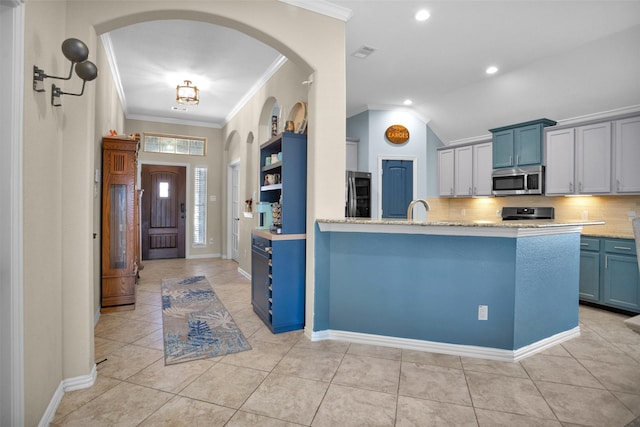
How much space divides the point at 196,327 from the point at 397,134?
179 inches

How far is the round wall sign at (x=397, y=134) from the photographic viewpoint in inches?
238

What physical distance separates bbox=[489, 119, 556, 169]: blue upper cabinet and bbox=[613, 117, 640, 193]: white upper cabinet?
0.85m

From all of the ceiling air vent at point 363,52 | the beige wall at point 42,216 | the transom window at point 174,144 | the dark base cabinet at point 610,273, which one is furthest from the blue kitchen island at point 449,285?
the transom window at point 174,144

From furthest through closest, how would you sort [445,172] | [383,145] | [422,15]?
1. [445,172]
2. [383,145]
3. [422,15]

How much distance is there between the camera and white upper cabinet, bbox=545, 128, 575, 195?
175 inches

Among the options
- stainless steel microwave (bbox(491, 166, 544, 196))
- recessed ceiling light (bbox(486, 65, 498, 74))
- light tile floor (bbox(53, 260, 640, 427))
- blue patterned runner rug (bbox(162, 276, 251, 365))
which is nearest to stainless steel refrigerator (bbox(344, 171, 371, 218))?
stainless steel microwave (bbox(491, 166, 544, 196))

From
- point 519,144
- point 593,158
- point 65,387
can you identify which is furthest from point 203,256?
point 593,158

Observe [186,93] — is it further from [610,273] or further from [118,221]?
[610,273]

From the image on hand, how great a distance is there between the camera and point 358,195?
18.8ft

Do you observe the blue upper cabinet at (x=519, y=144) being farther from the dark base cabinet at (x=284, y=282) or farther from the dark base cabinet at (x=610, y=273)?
the dark base cabinet at (x=284, y=282)

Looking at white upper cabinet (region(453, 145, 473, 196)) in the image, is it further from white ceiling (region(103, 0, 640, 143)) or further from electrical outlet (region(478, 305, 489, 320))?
electrical outlet (region(478, 305, 489, 320))

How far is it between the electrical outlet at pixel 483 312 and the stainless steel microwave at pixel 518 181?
2.95 meters

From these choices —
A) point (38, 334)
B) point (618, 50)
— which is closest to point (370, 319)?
point (38, 334)

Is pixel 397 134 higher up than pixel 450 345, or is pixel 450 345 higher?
pixel 397 134
